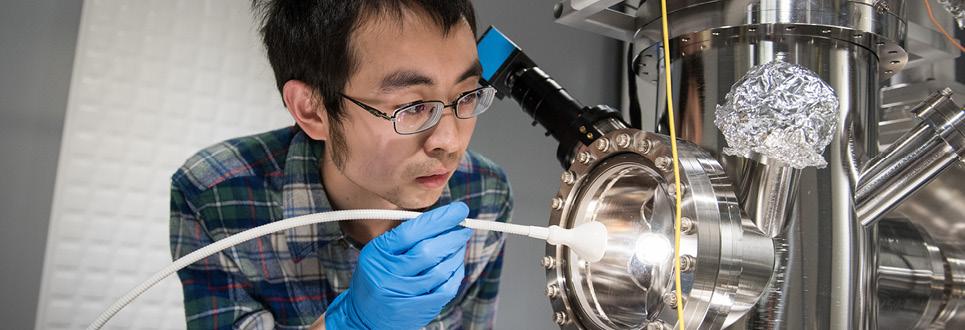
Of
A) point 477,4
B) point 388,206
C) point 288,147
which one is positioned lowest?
point 388,206

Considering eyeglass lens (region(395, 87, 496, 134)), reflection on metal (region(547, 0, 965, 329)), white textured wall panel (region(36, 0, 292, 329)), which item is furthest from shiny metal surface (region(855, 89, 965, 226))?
white textured wall panel (region(36, 0, 292, 329))

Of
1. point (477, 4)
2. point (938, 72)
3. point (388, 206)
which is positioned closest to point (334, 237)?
point (388, 206)

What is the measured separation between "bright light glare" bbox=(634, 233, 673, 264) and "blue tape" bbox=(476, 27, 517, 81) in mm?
344

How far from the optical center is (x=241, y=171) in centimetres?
126

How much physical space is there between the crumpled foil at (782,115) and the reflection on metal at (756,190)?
17 millimetres

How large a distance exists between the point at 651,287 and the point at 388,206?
0.82 meters

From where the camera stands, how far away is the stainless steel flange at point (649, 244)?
0.49 metres

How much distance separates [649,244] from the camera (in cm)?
57

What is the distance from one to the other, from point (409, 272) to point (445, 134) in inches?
9.0

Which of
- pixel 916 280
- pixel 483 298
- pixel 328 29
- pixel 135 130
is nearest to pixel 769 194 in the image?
pixel 916 280

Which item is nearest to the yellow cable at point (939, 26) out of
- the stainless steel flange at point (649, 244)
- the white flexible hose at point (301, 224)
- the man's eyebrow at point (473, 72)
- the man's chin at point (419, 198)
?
the stainless steel flange at point (649, 244)

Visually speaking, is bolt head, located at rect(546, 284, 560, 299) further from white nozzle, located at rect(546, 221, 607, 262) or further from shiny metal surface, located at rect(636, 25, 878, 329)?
shiny metal surface, located at rect(636, 25, 878, 329)

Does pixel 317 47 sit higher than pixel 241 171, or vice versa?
pixel 317 47

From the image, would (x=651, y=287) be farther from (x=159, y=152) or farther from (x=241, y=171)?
(x=159, y=152)
